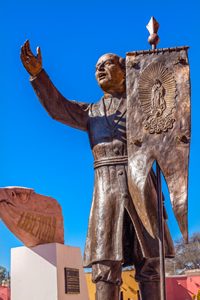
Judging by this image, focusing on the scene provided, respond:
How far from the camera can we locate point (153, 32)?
16.4ft

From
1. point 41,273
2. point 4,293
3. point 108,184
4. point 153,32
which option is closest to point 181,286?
point 4,293

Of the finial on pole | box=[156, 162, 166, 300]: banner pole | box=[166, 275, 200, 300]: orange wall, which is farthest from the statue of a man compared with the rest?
box=[166, 275, 200, 300]: orange wall

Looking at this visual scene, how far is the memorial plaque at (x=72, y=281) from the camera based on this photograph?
8750 mm

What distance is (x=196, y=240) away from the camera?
134 feet

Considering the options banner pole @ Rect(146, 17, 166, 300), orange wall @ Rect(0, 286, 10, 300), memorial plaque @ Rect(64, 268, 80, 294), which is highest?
banner pole @ Rect(146, 17, 166, 300)

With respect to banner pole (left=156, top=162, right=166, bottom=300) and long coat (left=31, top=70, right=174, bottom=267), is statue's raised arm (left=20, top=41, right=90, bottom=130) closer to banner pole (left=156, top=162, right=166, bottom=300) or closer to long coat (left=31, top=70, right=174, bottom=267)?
long coat (left=31, top=70, right=174, bottom=267)

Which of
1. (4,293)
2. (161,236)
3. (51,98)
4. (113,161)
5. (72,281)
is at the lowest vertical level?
(4,293)

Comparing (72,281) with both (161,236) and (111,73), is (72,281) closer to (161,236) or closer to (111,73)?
(111,73)

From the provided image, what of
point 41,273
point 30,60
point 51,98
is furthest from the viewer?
point 41,273

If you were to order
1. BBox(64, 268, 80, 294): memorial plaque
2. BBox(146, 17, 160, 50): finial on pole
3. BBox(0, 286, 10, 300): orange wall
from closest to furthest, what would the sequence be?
BBox(146, 17, 160, 50): finial on pole < BBox(64, 268, 80, 294): memorial plaque < BBox(0, 286, 10, 300): orange wall

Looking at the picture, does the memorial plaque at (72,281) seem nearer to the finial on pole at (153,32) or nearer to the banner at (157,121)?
the banner at (157,121)

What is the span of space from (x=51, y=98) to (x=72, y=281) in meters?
4.27

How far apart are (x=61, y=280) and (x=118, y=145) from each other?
3.92m

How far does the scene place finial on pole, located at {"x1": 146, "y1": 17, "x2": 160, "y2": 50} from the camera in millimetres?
4930
